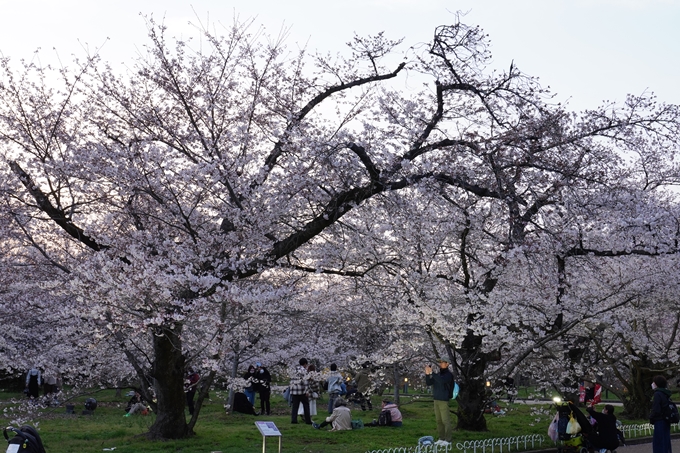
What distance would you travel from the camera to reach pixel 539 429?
1464cm

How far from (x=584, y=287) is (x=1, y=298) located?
43.0 feet

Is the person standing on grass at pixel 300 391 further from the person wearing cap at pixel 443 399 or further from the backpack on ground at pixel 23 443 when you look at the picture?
the backpack on ground at pixel 23 443

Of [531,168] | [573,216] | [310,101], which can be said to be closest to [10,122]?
[310,101]

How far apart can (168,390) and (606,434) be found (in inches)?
277

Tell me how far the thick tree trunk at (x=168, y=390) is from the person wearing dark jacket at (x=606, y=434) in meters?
6.64

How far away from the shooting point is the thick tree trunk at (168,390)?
35.9ft

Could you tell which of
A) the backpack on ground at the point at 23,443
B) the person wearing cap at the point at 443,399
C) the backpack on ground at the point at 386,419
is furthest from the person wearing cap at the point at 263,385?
the backpack on ground at the point at 23,443

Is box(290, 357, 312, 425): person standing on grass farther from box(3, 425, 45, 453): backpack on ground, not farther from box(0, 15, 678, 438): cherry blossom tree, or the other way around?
box(3, 425, 45, 453): backpack on ground

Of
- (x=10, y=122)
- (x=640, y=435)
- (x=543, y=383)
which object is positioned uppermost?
(x=10, y=122)

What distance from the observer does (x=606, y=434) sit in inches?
400

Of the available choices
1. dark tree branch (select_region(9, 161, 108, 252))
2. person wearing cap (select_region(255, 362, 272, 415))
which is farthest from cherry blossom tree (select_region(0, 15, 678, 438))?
person wearing cap (select_region(255, 362, 272, 415))

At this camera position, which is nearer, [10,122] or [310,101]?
[10,122]

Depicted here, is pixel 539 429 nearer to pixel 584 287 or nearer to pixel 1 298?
pixel 584 287

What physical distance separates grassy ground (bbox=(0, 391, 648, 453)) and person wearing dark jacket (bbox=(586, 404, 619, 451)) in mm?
2434
